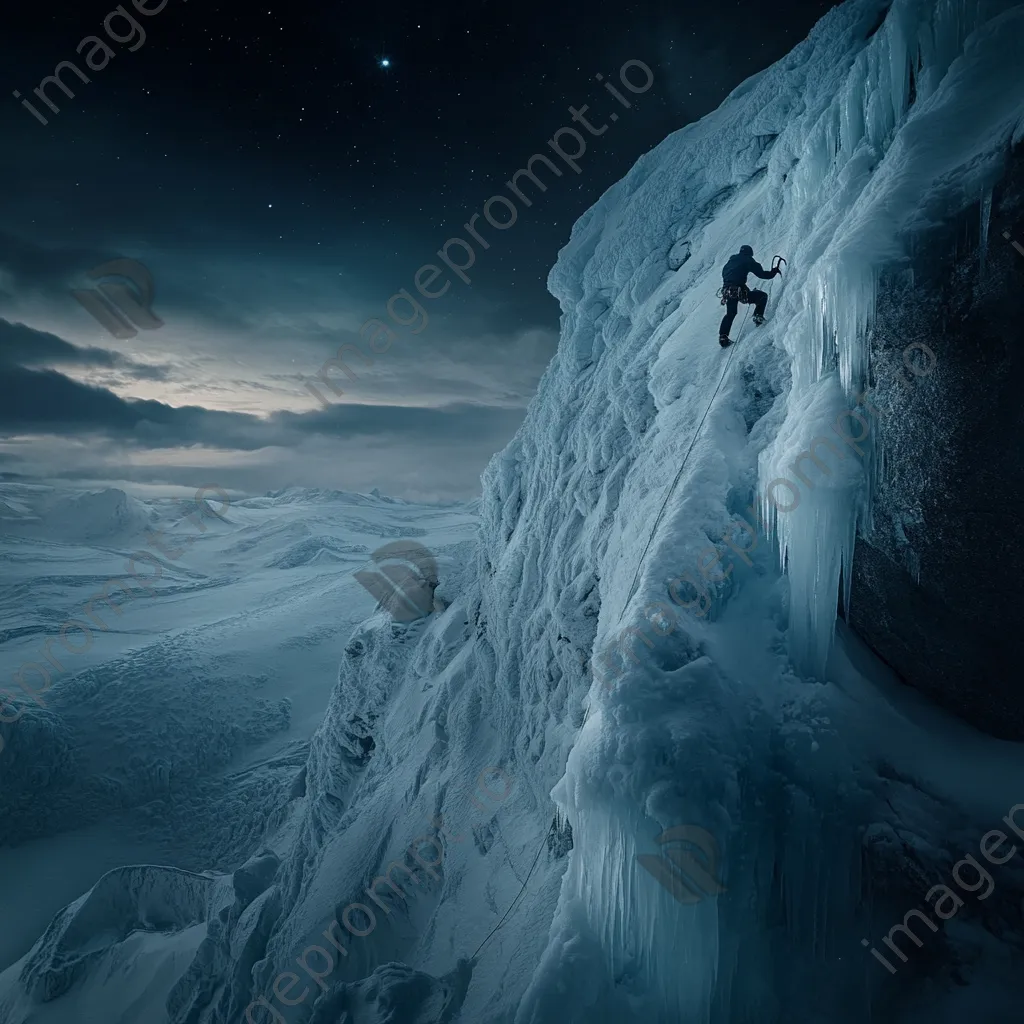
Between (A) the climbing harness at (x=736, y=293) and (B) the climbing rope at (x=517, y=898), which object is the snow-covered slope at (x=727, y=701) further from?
(A) the climbing harness at (x=736, y=293)

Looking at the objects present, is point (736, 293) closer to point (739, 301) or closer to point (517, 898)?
point (739, 301)

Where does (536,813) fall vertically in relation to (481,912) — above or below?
above

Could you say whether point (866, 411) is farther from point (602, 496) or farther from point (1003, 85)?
point (602, 496)

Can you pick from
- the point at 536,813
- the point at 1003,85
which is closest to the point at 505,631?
the point at 536,813

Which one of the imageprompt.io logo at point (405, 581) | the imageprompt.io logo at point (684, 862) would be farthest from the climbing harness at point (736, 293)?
the imageprompt.io logo at point (405, 581)

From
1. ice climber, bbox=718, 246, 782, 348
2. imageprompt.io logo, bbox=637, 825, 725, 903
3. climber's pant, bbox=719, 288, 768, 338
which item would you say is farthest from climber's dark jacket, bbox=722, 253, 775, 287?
imageprompt.io logo, bbox=637, 825, 725, 903

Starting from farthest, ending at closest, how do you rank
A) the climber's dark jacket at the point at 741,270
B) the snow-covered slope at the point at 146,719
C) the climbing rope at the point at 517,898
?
the snow-covered slope at the point at 146,719 < the climbing rope at the point at 517,898 < the climber's dark jacket at the point at 741,270

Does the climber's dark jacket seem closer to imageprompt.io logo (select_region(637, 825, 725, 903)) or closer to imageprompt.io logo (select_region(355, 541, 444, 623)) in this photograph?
imageprompt.io logo (select_region(637, 825, 725, 903))
